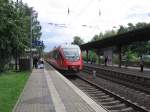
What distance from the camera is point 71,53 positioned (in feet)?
134

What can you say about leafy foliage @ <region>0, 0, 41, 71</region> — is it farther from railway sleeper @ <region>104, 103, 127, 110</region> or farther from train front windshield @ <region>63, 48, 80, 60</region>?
railway sleeper @ <region>104, 103, 127, 110</region>

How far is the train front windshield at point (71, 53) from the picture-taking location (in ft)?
132

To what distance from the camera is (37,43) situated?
168 ft

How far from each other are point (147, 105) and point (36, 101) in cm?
505

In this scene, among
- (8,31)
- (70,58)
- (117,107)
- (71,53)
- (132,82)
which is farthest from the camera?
(71,53)

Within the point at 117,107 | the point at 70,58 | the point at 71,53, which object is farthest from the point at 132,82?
the point at 117,107

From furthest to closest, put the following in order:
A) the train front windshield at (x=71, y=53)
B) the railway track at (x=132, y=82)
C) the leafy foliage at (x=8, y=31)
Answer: the train front windshield at (x=71, y=53) → the leafy foliage at (x=8, y=31) → the railway track at (x=132, y=82)

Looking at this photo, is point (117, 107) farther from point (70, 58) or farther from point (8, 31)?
point (8, 31)

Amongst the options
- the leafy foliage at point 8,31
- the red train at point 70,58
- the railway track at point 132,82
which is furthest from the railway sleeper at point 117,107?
the red train at point 70,58

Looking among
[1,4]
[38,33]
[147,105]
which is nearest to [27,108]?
[147,105]

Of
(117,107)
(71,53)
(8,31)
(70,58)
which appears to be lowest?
(117,107)

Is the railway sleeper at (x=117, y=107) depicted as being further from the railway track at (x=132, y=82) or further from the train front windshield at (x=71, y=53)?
the train front windshield at (x=71, y=53)

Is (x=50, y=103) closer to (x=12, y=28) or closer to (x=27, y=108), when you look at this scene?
(x=27, y=108)

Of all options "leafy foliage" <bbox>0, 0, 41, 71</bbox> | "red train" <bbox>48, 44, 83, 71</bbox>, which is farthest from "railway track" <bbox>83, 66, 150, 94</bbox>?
"leafy foliage" <bbox>0, 0, 41, 71</bbox>
